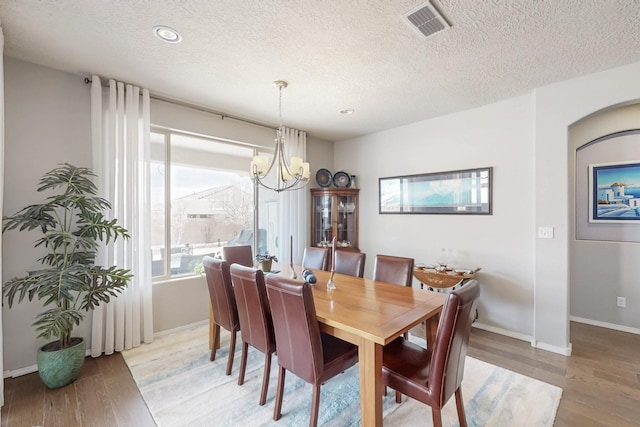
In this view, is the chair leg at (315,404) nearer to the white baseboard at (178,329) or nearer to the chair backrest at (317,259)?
the chair backrest at (317,259)

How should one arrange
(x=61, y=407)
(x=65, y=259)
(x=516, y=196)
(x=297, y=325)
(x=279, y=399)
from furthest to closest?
(x=516, y=196) < (x=65, y=259) < (x=61, y=407) < (x=279, y=399) < (x=297, y=325)

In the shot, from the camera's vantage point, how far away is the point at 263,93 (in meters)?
3.09

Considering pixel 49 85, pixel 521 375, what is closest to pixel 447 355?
pixel 521 375

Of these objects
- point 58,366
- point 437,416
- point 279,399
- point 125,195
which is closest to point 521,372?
point 437,416

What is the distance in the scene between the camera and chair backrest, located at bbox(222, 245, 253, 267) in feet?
10.7

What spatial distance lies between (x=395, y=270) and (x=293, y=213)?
222 centimetres

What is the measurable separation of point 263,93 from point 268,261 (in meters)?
1.83

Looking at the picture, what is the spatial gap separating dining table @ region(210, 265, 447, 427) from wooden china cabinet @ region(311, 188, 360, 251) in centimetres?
213

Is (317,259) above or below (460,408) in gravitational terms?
above

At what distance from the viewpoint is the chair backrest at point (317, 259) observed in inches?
128

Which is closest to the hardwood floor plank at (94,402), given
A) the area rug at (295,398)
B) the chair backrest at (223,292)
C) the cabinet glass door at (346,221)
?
the area rug at (295,398)

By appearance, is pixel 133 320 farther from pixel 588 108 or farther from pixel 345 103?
pixel 588 108

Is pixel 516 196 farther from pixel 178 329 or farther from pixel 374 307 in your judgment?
pixel 178 329

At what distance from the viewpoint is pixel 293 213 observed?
14.7ft
